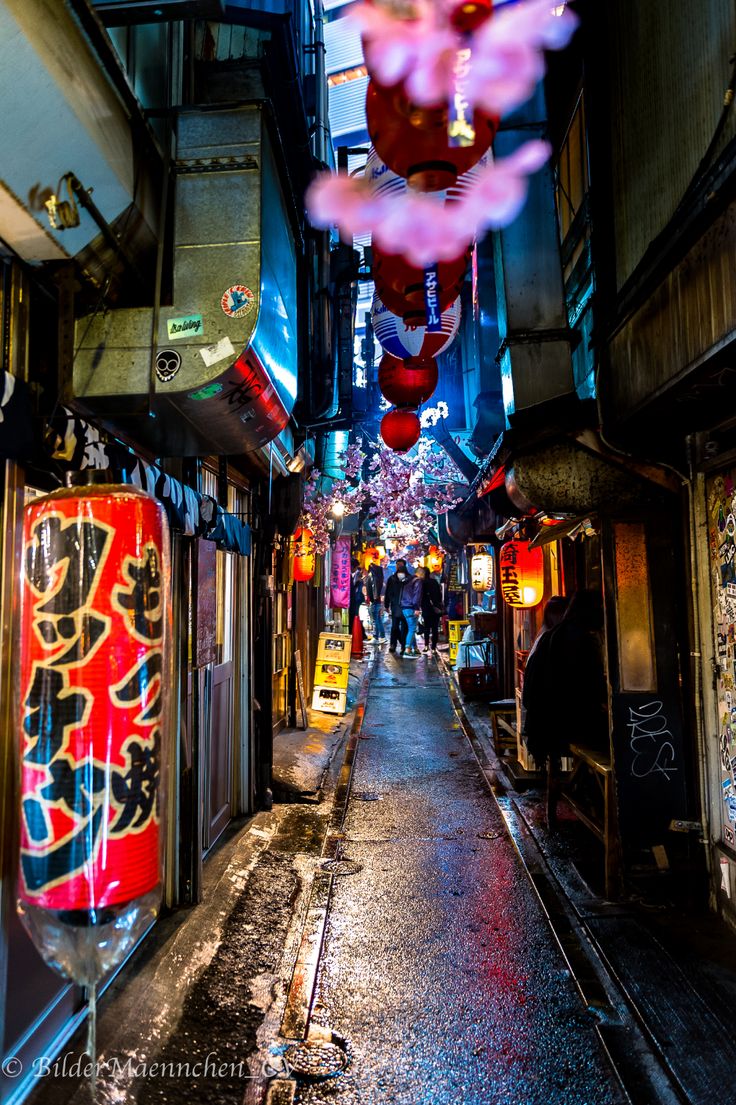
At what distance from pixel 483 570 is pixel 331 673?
16.3 feet

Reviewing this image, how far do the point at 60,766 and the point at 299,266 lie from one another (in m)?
11.8

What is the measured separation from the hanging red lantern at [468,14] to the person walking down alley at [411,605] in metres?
23.9

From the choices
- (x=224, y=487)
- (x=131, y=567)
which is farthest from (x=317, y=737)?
(x=131, y=567)

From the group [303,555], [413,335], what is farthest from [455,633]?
[413,335]

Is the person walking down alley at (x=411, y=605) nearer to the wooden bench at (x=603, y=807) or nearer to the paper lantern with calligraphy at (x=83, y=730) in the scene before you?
the wooden bench at (x=603, y=807)

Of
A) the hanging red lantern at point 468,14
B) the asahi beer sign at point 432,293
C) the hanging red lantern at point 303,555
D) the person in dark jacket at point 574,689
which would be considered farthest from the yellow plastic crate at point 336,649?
the hanging red lantern at point 468,14

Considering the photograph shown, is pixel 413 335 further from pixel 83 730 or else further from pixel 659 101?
pixel 83 730

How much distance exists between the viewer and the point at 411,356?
Result: 6938mm

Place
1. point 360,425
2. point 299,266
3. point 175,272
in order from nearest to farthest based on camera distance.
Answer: point 175,272 < point 299,266 < point 360,425

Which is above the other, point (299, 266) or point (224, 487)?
point (299, 266)

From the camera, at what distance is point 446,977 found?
516 cm

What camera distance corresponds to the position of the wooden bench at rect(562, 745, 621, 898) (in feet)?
21.5

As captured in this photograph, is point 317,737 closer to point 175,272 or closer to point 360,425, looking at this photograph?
point 175,272

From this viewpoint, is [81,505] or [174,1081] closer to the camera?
[81,505]
